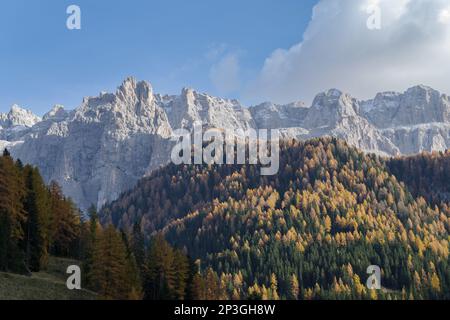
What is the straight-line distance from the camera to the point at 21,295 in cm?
7069

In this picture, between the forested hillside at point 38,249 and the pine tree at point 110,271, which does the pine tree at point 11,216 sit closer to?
the forested hillside at point 38,249

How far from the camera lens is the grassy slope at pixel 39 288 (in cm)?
7094

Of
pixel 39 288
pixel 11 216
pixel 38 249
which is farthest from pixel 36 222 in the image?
pixel 39 288

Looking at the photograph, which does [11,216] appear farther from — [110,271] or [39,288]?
[110,271]

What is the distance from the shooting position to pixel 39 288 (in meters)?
76.9

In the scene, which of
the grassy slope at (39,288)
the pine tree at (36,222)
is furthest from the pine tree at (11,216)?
the grassy slope at (39,288)

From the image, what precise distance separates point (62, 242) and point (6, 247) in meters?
27.7

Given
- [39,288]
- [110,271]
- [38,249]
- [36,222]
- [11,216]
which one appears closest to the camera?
[39,288]

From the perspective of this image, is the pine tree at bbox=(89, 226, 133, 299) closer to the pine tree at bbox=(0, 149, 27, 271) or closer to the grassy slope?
the grassy slope

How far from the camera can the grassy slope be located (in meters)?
70.9

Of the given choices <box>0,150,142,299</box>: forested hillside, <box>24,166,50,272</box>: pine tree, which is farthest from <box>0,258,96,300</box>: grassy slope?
<box>24,166,50,272</box>: pine tree

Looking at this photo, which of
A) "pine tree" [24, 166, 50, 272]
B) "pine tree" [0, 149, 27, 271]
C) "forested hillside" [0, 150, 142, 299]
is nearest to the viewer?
"forested hillside" [0, 150, 142, 299]
